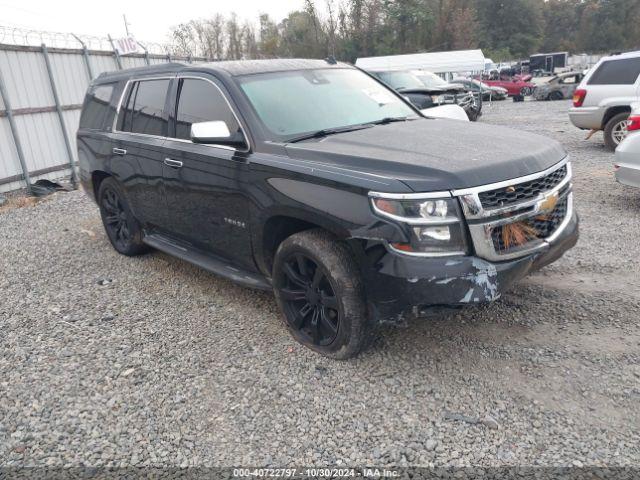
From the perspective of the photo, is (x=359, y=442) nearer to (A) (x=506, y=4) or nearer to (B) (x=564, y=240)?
(B) (x=564, y=240)

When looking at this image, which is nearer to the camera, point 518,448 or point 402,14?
point 518,448

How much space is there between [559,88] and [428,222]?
26805 mm

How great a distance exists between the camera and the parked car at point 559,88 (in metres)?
25.9

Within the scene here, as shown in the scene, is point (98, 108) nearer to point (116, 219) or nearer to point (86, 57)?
point (116, 219)

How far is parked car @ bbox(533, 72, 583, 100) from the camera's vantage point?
25.9 m

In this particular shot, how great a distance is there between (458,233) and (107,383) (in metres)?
2.37

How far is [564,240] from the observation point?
3.29 metres

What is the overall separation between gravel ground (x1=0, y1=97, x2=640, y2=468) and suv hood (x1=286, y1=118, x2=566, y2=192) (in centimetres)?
109

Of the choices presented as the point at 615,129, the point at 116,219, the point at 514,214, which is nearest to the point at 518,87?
the point at 615,129

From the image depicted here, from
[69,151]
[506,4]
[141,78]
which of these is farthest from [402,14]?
[141,78]

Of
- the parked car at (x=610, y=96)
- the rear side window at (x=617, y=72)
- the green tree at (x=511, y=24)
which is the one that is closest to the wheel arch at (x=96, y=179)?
the parked car at (x=610, y=96)

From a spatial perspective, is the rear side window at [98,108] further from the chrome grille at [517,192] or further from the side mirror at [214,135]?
the chrome grille at [517,192]

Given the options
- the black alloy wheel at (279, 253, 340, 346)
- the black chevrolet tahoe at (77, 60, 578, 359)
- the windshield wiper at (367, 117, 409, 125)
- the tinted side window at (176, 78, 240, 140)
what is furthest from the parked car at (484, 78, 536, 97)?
the black alloy wheel at (279, 253, 340, 346)

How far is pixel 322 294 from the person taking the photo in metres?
3.28
